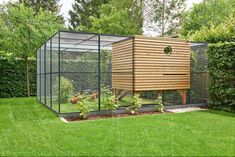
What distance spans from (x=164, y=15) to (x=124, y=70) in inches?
497

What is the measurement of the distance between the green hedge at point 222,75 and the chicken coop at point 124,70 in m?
0.46

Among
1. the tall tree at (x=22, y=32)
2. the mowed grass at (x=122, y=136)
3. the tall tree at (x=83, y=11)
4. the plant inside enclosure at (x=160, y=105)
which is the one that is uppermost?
the tall tree at (x=83, y=11)

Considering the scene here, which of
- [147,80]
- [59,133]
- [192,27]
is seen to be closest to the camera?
[59,133]

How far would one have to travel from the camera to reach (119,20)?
1795 centimetres

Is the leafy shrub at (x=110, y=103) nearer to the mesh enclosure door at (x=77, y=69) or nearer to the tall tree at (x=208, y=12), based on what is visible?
the mesh enclosure door at (x=77, y=69)

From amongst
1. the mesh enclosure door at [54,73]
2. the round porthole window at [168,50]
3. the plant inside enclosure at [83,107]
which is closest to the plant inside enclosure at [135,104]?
the plant inside enclosure at [83,107]

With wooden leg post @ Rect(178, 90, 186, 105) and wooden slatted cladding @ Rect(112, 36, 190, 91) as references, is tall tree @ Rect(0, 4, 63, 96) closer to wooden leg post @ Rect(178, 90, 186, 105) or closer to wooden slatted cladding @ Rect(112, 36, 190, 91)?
wooden slatted cladding @ Rect(112, 36, 190, 91)

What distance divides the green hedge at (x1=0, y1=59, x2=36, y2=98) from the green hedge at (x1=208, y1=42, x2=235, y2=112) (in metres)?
8.88

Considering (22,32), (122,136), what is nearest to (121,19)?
(22,32)

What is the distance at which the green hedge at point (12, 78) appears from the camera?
1246cm

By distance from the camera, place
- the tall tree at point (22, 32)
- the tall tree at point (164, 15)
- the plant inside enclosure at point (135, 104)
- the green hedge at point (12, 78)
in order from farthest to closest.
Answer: the tall tree at point (164, 15), the green hedge at point (12, 78), the tall tree at point (22, 32), the plant inside enclosure at point (135, 104)

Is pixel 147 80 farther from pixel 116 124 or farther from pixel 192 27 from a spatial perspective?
pixel 192 27

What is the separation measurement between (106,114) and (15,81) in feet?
23.3

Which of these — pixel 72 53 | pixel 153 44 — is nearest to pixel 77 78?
pixel 72 53
